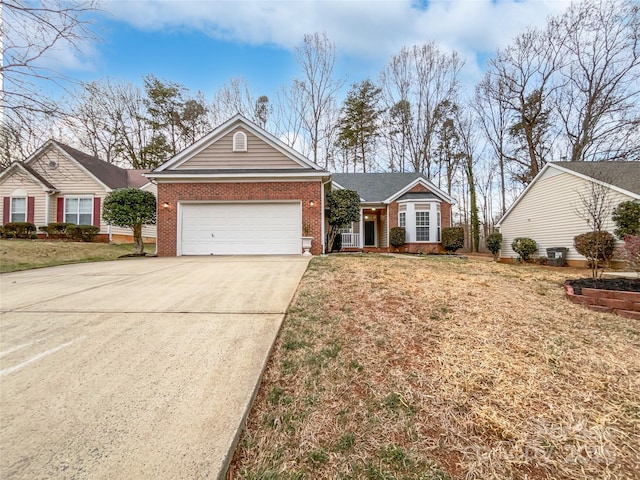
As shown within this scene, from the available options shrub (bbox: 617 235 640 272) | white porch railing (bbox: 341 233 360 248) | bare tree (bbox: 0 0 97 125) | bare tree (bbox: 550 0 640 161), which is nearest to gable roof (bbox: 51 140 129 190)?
bare tree (bbox: 0 0 97 125)

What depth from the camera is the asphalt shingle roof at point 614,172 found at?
34.1 feet

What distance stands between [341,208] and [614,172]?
11.2 metres

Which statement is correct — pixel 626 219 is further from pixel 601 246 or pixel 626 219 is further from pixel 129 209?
pixel 129 209

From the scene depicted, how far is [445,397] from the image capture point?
2.18 metres

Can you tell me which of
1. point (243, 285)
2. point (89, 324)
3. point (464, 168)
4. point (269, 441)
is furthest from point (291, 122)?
point (269, 441)

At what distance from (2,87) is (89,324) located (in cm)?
493

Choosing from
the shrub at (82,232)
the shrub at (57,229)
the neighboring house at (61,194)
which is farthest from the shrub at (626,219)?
the shrub at (57,229)

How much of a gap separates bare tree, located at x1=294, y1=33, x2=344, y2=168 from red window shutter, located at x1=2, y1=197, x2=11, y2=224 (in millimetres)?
17495

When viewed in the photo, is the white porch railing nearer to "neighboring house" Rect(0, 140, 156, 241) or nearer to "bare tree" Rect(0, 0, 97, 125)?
"neighboring house" Rect(0, 140, 156, 241)

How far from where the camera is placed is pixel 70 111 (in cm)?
534

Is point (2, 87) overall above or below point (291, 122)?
below

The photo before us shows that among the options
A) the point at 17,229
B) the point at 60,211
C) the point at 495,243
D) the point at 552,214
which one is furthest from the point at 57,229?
the point at 552,214

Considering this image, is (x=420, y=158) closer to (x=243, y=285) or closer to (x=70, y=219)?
(x=243, y=285)

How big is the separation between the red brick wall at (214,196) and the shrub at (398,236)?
6794mm
